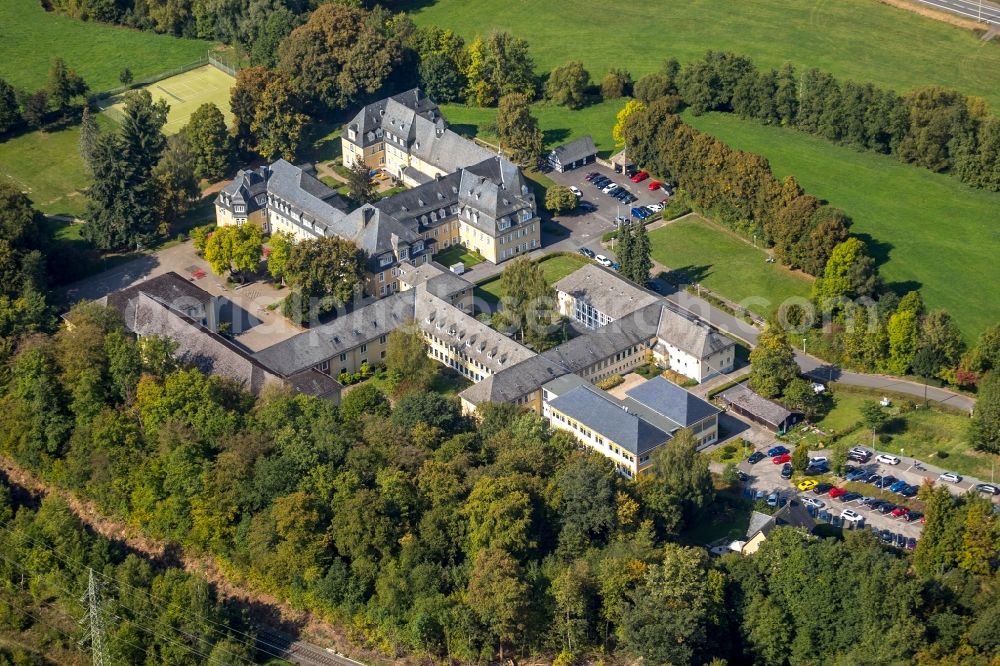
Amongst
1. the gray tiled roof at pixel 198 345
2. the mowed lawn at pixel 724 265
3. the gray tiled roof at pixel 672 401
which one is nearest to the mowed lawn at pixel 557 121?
the mowed lawn at pixel 724 265

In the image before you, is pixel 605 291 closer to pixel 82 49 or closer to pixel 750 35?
pixel 750 35

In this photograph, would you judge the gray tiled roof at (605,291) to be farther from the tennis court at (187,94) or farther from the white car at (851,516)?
the tennis court at (187,94)

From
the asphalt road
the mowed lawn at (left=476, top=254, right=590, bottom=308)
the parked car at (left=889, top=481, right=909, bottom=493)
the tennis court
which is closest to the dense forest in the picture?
the parked car at (left=889, top=481, right=909, bottom=493)

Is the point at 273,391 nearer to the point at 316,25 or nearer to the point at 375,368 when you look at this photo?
the point at 375,368

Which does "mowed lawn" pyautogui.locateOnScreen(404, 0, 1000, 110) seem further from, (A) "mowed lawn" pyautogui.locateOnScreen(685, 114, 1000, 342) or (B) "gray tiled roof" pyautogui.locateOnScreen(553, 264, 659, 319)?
(B) "gray tiled roof" pyautogui.locateOnScreen(553, 264, 659, 319)

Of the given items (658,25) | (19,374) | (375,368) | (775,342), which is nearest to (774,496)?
(775,342)
